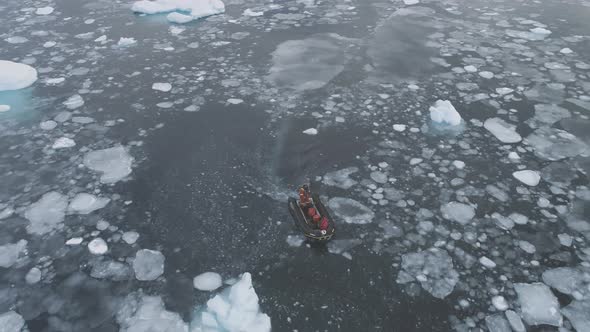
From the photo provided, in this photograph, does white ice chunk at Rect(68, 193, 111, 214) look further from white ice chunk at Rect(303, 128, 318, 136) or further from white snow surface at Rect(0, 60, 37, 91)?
white snow surface at Rect(0, 60, 37, 91)

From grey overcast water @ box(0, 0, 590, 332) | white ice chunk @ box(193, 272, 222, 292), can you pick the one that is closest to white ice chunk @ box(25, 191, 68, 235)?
grey overcast water @ box(0, 0, 590, 332)

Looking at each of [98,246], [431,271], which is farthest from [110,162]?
[431,271]

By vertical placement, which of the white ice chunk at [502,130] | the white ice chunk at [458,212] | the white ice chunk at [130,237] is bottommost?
the white ice chunk at [130,237]

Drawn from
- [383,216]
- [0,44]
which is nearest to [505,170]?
[383,216]

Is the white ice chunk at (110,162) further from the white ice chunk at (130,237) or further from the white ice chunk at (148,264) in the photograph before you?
the white ice chunk at (148,264)

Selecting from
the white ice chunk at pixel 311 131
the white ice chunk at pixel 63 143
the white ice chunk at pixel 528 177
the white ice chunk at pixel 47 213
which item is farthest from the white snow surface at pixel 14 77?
the white ice chunk at pixel 528 177

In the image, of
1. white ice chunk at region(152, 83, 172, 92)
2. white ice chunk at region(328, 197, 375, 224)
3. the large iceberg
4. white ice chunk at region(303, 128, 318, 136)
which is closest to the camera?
white ice chunk at region(328, 197, 375, 224)

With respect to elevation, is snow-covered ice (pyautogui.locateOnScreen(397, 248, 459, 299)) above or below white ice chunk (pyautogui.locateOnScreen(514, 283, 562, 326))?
below
